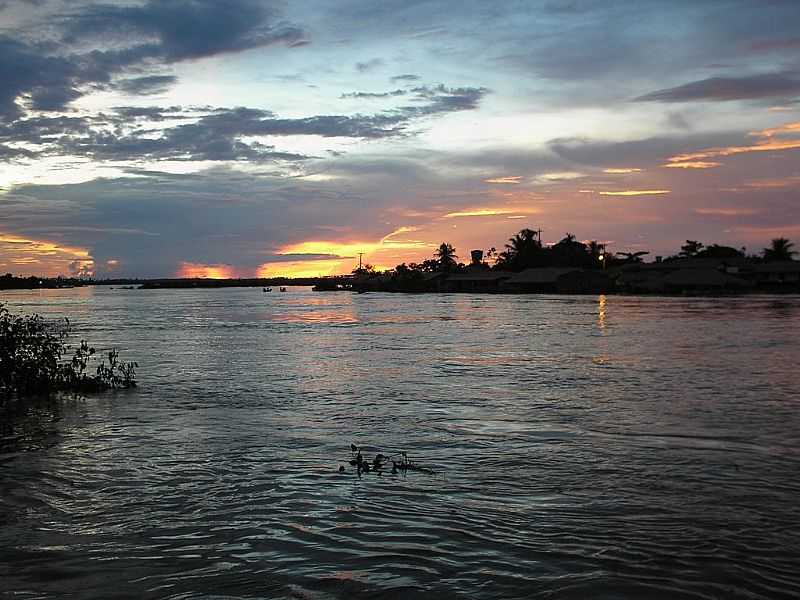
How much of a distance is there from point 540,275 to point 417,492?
114699 millimetres

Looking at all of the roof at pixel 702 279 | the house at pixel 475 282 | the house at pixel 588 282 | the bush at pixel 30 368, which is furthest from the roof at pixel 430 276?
the bush at pixel 30 368

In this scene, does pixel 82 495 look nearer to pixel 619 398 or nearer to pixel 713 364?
pixel 619 398

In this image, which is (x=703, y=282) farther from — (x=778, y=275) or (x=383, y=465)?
(x=383, y=465)

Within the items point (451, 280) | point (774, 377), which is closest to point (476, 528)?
point (774, 377)

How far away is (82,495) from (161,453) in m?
2.41

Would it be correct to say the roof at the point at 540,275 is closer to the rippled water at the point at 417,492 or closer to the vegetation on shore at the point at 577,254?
the vegetation on shore at the point at 577,254

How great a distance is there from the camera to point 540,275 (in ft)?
398

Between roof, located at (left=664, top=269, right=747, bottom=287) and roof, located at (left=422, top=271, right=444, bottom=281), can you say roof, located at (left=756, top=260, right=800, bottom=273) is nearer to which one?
roof, located at (left=664, top=269, right=747, bottom=287)

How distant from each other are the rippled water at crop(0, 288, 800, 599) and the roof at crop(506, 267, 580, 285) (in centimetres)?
9903

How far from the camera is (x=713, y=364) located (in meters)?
24.3

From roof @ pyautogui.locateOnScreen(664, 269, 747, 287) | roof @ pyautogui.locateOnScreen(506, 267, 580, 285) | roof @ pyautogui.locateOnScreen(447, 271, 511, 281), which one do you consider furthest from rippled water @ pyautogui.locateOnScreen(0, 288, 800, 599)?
roof @ pyautogui.locateOnScreen(447, 271, 511, 281)

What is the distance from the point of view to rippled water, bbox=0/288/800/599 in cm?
656

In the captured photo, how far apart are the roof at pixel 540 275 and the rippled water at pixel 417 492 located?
325 feet

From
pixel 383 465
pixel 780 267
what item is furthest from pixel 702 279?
pixel 383 465
